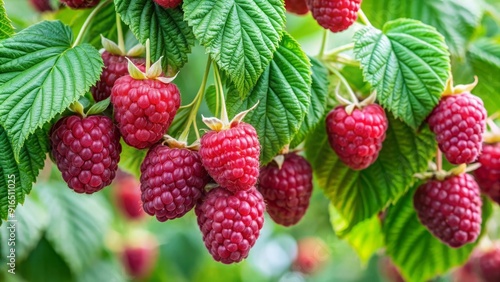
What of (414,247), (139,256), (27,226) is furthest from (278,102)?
(139,256)

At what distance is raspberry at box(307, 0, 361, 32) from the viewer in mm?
1555

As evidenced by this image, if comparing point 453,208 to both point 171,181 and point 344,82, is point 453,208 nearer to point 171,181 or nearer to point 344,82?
point 344,82

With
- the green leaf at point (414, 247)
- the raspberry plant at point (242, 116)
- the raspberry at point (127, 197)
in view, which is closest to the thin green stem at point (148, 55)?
the raspberry plant at point (242, 116)

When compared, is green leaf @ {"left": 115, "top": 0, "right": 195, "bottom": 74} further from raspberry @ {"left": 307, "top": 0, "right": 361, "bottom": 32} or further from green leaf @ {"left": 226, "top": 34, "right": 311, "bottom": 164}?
raspberry @ {"left": 307, "top": 0, "right": 361, "bottom": 32}

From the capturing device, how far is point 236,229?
58.1 inches

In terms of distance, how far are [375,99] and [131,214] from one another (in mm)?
2369

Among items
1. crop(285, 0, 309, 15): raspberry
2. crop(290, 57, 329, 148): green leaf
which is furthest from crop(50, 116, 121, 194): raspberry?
crop(285, 0, 309, 15): raspberry

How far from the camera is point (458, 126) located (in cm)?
161

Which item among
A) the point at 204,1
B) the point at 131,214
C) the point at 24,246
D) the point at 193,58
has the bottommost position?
the point at 131,214

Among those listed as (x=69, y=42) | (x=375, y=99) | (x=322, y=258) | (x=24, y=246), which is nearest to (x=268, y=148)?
(x=375, y=99)

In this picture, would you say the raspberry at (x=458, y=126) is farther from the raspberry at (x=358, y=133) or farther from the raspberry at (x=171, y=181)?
the raspberry at (x=171, y=181)

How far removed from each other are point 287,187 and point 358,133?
20 cm

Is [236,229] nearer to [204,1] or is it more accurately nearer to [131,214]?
[204,1]

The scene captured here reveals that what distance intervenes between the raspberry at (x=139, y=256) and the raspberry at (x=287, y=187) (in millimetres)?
2200
